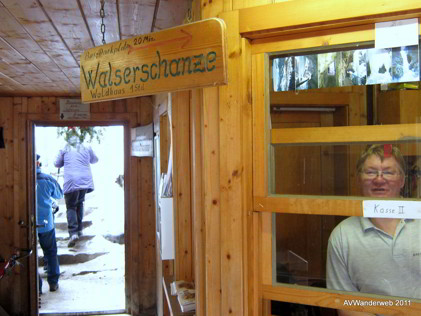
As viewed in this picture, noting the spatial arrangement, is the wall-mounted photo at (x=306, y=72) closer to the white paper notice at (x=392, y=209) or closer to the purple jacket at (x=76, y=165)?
the white paper notice at (x=392, y=209)

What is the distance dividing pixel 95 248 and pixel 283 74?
6.18 meters

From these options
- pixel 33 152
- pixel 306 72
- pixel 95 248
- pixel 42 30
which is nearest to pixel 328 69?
pixel 306 72

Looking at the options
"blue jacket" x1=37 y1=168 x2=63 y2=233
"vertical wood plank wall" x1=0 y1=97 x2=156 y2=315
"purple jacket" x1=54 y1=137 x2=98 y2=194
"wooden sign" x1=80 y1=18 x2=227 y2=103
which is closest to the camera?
"wooden sign" x1=80 y1=18 x2=227 y2=103

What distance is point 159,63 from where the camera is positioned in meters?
1.29

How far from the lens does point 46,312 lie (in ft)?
15.4

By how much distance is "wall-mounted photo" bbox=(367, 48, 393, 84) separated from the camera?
1.27 metres

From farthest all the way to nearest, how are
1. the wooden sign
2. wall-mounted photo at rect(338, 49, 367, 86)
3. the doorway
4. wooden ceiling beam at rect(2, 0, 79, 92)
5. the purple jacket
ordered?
the purple jacket, the doorway, wooden ceiling beam at rect(2, 0, 79, 92), wall-mounted photo at rect(338, 49, 367, 86), the wooden sign

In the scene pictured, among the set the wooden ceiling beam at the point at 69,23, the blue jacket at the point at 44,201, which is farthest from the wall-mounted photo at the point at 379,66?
the blue jacket at the point at 44,201

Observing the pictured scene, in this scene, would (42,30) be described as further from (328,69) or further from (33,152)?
(33,152)

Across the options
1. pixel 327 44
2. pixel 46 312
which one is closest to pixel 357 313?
pixel 327 44

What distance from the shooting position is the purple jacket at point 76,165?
664 cm

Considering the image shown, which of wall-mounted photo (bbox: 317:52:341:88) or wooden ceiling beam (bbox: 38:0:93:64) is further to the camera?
wooden ceiling beam (bbox: 38:0:93:64)

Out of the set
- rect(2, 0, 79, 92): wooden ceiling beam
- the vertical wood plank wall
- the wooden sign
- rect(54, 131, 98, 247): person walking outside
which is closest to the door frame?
the vertical wood plank wall

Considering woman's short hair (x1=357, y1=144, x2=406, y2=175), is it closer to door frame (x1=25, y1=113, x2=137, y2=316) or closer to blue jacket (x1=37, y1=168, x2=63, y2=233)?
door frame (x1=25, y1=113, x2=137, y2=316)
